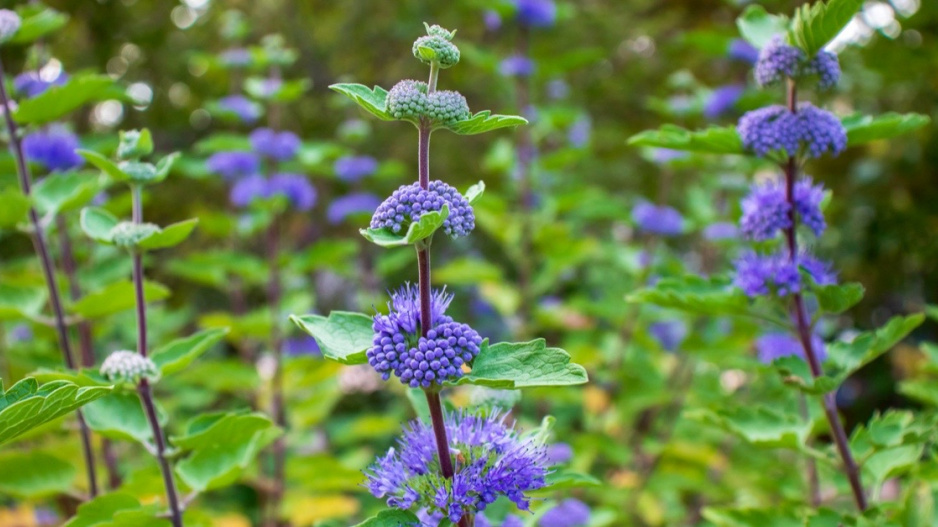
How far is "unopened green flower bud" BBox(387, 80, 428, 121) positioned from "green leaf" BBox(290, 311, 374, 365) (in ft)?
1.39

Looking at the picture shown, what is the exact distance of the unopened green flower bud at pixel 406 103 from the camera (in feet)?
4.49

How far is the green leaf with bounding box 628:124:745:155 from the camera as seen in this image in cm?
200

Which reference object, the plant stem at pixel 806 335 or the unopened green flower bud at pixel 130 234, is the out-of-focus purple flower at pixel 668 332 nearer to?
the plant stem at pixel 806 335

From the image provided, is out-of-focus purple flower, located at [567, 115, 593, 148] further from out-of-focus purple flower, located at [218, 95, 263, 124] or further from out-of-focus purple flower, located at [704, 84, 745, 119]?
out-of-focus purple flower, located at [218, 95, 263, 124]

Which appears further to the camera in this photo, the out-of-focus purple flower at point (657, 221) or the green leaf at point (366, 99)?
the out-of-focus purple flower at point (657, 221)

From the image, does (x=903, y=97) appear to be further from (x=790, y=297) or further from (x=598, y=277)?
(x=790, y=297)

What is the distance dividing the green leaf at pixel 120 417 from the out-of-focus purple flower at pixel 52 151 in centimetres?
150

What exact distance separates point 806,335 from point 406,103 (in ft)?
4.38

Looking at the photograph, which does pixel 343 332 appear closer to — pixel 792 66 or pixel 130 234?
pixel 130 234

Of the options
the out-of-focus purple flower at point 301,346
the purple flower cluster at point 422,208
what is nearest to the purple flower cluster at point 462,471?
the purple flower cluster at point 422,208

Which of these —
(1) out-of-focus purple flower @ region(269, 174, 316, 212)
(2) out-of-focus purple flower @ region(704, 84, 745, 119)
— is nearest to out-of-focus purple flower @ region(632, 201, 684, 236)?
(2) out-of-focus purple flower @ region(704, 84, 745, 119)

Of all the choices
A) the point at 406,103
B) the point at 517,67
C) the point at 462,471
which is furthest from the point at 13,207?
the point at 517,67

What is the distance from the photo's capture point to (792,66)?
2002 mm

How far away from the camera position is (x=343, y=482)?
3.58m
